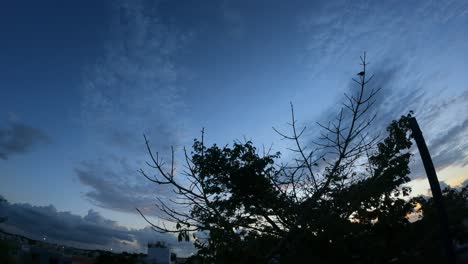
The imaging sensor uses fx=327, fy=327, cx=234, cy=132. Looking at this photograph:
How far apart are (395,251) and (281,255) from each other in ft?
28.0

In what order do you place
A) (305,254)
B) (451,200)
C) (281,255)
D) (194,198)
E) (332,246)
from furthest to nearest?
(451,200), (332,246), (305,254), (281,255), (194,198)

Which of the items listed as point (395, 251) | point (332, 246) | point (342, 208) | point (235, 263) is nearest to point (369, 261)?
point (395, 251)

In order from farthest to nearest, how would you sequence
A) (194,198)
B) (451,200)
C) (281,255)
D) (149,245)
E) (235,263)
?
(149,245), (451,200), (281,255), (194,198), (235,263)

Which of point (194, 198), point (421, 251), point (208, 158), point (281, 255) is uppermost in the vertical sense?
point (208, 158)

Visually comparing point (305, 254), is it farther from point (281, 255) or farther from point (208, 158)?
point (208, 158)

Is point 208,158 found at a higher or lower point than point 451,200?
higher

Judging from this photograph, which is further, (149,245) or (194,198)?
(149,245)

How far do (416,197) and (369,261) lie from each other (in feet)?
14.0

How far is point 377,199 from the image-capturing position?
11.3m

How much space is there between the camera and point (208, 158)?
38.4 feet

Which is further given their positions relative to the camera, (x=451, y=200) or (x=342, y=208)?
(x=451, y=200)

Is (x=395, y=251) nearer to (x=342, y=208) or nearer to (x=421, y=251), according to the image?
(x=421, y=251)

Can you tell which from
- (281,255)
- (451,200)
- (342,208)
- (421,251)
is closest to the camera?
(342,208)

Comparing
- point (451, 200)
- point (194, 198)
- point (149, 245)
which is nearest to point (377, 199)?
point (451, 200)
